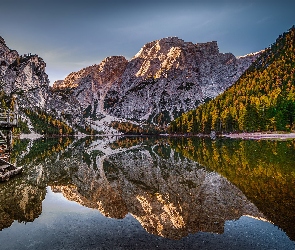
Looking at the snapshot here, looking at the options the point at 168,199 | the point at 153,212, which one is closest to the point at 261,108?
the point at 168,199

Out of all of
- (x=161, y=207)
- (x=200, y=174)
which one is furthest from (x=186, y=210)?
(x=200, y=174)

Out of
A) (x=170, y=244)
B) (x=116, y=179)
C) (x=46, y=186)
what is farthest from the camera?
(x=116, y=179)

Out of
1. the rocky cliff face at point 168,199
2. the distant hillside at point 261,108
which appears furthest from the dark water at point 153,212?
the distant hillside at point 261,108

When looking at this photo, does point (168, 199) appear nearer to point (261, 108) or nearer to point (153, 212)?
Result: point (153, 212)

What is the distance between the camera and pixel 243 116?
490ft

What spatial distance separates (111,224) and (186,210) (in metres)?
5.11

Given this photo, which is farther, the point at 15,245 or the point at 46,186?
the point at 46,186

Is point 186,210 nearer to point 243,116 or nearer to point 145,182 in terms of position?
point 145,182

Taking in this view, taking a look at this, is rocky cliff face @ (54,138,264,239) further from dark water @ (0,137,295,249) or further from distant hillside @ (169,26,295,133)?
distant hillside @ (169,26,295,133)

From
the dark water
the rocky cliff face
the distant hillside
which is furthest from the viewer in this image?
the distant hillside

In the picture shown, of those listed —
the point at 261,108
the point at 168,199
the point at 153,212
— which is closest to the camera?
the point at 153,212

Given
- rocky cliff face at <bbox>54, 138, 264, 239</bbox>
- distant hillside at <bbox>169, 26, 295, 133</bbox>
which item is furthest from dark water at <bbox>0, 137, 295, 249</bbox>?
distant hillside at <bbox>169, 26, 295, 133</bbox>

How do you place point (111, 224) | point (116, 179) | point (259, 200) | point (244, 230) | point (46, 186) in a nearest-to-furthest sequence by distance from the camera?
point (244, 230)
point (111, 224)
point (259, 200)
point (46, 186)
point (116, 179)

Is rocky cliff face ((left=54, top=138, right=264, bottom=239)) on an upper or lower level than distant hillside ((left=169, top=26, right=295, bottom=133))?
lower
